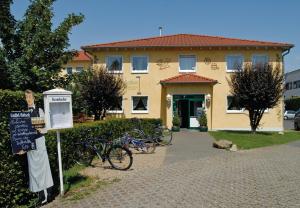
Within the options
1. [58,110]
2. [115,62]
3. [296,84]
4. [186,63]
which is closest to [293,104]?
[296,84]

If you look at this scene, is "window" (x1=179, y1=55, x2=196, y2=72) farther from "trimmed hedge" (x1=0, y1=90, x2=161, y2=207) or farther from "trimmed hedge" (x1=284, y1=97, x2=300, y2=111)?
"trimmed hedge" (x1=284, y1=97, x2=300, y2=111)

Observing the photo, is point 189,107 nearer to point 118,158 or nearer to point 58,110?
point 118,158

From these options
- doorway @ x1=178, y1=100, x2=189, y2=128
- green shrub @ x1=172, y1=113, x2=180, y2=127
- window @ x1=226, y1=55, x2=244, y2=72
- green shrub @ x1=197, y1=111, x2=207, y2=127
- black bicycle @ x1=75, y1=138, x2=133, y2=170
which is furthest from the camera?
window @ x1=226, y1=55, x2=244, y2=72

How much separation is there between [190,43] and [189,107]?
521cm

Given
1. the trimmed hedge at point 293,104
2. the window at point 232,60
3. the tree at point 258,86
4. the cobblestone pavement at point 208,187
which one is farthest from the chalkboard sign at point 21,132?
the trimmed hedge at point 293,104

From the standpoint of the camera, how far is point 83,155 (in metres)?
12.9

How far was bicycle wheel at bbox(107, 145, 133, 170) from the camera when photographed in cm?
1225

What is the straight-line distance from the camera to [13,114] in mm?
Answer: 7758

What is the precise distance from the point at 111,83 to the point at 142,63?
745 cm

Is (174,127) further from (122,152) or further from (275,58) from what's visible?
(122,152)

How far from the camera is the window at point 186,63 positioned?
3406cm

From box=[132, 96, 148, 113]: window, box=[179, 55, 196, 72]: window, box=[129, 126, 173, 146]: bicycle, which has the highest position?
box=[179, 55, 196, 72]: window

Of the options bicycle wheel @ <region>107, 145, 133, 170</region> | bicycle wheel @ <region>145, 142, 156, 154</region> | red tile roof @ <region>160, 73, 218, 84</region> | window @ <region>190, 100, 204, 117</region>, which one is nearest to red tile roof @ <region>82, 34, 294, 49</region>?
red tile roof @ <region>160, 73, 218, 84</region>

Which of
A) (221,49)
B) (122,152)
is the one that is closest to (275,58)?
(221,49)
